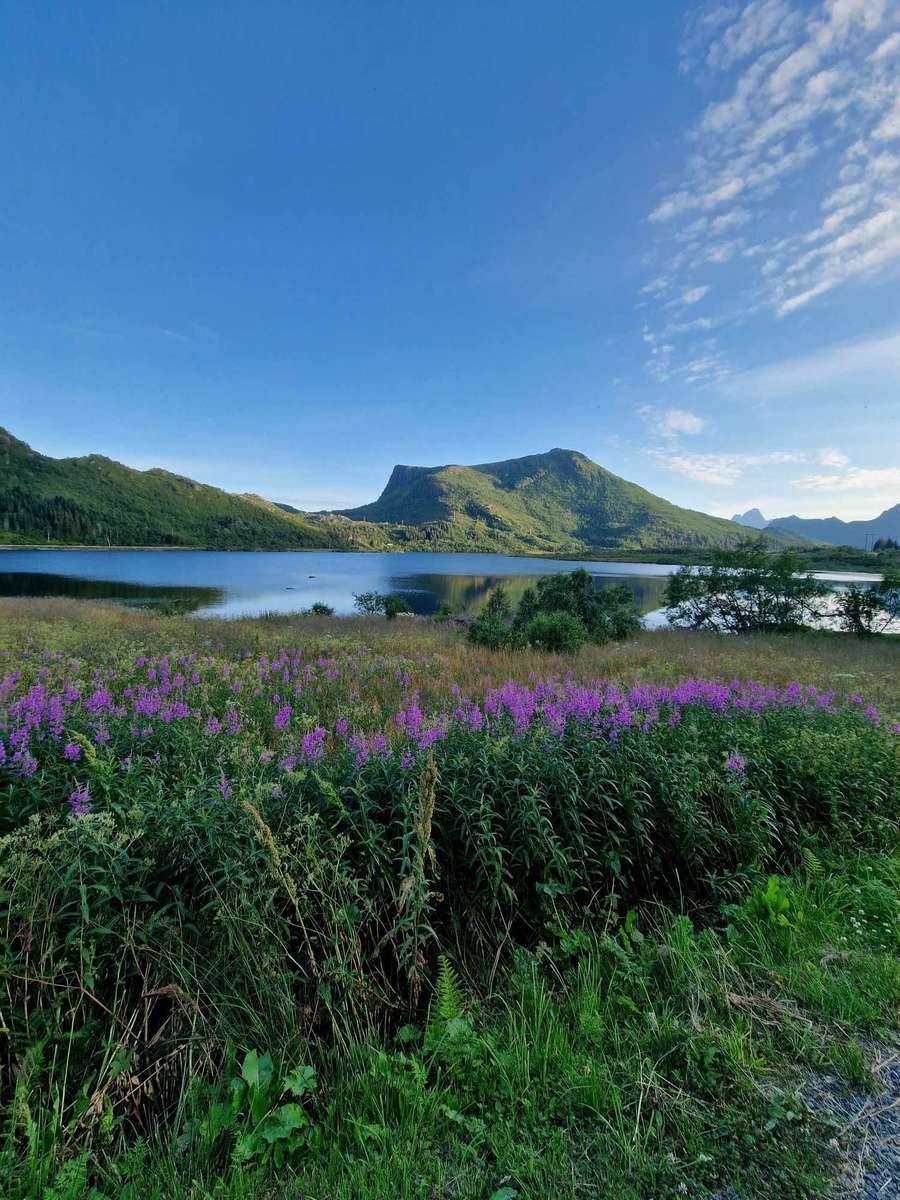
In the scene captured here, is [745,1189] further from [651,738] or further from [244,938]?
[651,738]

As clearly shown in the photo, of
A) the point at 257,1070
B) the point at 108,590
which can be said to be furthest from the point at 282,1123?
the point at 108,590

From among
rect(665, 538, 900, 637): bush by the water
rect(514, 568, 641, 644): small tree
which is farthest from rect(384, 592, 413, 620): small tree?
rect(665, 538, 900, 637): bush by the water

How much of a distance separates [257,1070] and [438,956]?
37.1 inches

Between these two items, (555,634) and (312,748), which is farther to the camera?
(555,634)

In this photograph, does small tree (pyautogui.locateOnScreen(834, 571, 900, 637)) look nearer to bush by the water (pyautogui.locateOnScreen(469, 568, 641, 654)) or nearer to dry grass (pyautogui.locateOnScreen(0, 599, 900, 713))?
dry grass (pyautogui.locateOnScreen(0, 599, 900, 713))

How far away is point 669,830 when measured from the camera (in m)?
3.57

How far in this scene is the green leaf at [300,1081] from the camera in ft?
6.32

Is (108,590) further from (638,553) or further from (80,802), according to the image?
(638,553)

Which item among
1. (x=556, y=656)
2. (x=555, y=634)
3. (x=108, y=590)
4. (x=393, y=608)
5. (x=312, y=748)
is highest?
(x=312, y=748)

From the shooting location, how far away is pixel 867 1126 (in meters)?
1.75

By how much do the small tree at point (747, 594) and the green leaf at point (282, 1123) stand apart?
924 inches

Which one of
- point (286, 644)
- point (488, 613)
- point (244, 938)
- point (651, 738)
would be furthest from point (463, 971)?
point (488, 613)

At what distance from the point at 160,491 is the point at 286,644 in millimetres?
226794

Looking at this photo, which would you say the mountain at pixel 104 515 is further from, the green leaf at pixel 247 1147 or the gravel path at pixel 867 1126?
the gravel path at pixel 867 1126
